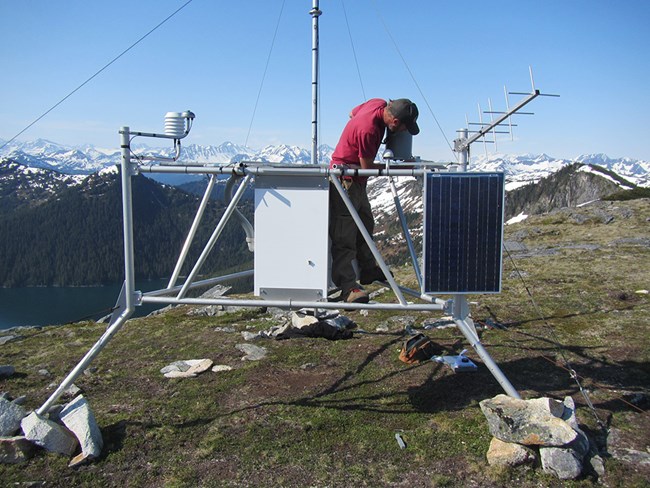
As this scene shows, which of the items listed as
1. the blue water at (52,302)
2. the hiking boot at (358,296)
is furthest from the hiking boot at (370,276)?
the blue water at (52,302)

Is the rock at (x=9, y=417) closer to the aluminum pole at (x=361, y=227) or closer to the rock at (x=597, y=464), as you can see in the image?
the aluminum pole at (x=361, y=227)

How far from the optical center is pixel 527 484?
541cm

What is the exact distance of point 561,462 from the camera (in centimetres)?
552

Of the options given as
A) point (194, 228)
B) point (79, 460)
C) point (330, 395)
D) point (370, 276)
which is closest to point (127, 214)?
point (194, 228)

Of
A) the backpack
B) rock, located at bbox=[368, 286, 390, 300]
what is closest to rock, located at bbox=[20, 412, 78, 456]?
the backpack

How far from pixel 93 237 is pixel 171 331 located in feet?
641

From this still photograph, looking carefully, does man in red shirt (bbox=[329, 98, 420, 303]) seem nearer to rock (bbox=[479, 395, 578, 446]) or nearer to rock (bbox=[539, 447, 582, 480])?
rock (bbox=[479, 395, 578, 446])

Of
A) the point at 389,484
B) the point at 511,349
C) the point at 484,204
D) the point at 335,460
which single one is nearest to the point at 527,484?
the point at 389,484

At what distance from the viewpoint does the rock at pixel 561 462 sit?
215 inches

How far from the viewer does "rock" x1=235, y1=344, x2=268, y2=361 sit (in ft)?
30.5

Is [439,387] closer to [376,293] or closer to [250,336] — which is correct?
[250,336]

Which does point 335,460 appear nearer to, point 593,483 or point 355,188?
point 593,483

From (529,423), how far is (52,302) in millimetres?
174753

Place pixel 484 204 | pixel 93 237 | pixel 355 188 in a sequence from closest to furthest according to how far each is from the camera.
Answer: pixel 484 204, pixel 355 188, pixel 93 237
